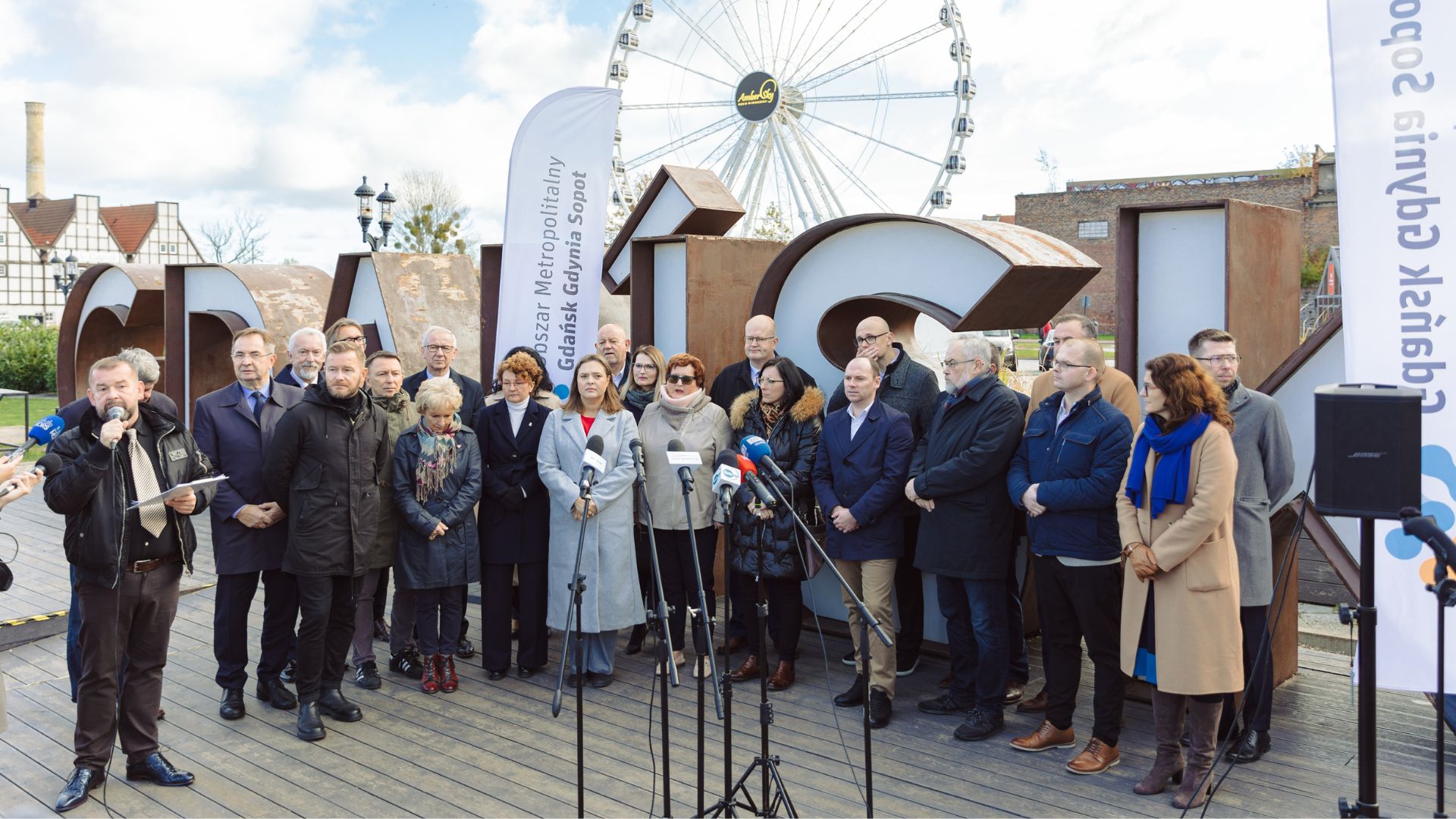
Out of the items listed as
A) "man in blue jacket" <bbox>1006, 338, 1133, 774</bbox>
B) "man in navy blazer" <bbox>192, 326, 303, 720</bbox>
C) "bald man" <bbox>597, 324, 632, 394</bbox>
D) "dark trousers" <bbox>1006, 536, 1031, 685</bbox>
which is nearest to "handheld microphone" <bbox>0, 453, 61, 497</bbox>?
"man in navy blazer" <bbox>192, 326, 303, 720</bbox>

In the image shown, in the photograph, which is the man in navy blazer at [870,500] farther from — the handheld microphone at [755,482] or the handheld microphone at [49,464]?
the handheld microphone at [49,464]

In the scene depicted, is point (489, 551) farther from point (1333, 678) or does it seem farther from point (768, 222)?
point (768, 222)

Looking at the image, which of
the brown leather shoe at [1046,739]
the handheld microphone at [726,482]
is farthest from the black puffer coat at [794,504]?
the handheld microphone at [726,482]

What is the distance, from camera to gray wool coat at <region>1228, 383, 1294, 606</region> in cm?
429

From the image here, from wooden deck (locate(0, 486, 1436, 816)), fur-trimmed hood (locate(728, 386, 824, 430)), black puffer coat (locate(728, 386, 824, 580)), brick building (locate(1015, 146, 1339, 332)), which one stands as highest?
brick building (locate(1015, 146, 1339, 332))

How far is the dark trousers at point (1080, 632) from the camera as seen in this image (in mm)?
4344

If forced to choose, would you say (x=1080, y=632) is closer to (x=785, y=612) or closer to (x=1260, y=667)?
(x=1260, y=667)

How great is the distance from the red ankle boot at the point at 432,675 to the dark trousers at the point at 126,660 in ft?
4.22

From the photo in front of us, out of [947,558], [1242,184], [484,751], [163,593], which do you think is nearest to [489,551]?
[484,751]

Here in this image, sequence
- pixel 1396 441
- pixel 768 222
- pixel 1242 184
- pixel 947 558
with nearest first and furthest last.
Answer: pixel 1396 441
pixel 947 558
pixel 768 222
pixel 1242 184

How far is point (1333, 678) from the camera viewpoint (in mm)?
5414

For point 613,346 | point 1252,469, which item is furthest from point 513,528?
point 1252,469

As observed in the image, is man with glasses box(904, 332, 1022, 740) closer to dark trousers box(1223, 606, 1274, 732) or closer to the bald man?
dark trousers box(1223, 606, 1274, 732)

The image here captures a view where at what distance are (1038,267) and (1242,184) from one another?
3719 centimetres
